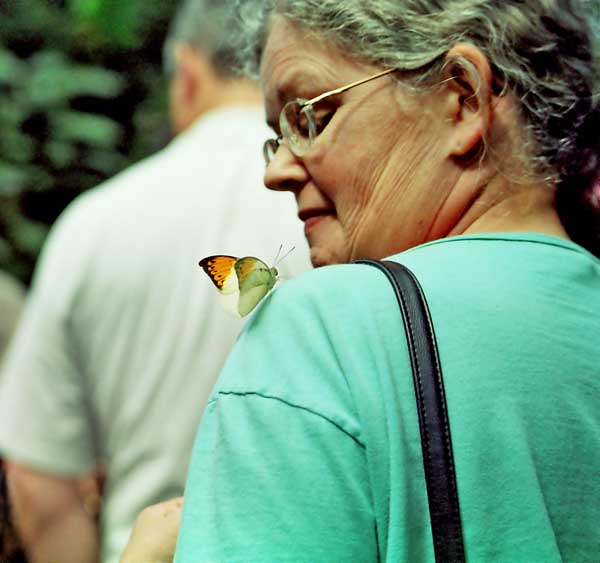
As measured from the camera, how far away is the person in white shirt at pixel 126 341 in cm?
279

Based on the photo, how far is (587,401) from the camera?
124cm

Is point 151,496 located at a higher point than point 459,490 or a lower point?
lower

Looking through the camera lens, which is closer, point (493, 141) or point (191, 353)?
point (493, 141)

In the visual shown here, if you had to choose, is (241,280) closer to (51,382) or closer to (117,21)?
(51,382)

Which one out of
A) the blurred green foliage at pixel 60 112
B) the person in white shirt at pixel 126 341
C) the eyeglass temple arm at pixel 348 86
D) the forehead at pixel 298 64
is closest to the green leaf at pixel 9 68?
the blurred green foliage at pixel 60 112

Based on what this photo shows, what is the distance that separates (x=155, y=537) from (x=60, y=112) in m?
4.61

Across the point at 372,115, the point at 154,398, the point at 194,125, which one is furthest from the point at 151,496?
the point at 372,115

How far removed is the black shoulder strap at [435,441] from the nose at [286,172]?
1.23 feet

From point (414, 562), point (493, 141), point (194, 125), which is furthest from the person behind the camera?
point (194, 125)

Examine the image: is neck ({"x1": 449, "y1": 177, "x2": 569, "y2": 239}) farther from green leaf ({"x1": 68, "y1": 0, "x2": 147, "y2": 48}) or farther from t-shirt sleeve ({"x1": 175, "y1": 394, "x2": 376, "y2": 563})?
green leaf ({"x1": 68, "y1": 0, "x2": 147, "y2": 48})

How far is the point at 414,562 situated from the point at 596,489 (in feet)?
0.71

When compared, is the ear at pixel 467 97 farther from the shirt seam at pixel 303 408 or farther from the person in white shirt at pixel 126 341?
the person in white shirt at pixel 126 341

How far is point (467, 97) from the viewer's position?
1420 millimetres

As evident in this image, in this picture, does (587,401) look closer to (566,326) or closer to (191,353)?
(566,326)
